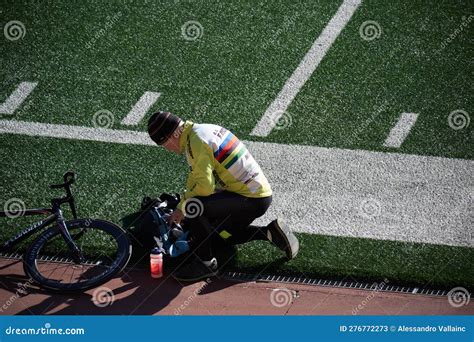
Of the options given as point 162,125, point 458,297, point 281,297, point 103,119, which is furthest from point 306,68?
point 458,297

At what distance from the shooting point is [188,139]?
831 cm

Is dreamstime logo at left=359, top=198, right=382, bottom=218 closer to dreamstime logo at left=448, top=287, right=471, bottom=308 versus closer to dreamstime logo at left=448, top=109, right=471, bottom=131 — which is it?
dreamstime logo at left=448, top=287, right=471, bottom=308

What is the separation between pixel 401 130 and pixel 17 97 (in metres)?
5.41

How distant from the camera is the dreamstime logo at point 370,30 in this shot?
12.2 metres

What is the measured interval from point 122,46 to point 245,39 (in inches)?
74.4

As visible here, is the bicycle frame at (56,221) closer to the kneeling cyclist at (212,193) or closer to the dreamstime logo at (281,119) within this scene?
the kneeling cyclist at (212,193)

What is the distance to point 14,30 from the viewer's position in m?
12.2

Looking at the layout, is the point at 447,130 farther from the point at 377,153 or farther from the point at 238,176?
the point at 238,176

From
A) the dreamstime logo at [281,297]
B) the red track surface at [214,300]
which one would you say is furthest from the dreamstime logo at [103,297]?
the dreamstime logo at [281,297]

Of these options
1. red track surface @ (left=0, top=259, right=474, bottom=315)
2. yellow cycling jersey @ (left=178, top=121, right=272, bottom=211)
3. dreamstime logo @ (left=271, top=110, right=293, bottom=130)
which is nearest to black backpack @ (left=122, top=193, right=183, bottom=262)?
red track surface @ (left=0, top=259, right=474, bottom=315)

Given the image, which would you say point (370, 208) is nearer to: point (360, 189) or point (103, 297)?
point (360, 189)

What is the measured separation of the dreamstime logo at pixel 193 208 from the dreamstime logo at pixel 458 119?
4.21 m

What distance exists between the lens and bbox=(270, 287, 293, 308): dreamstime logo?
825 cm

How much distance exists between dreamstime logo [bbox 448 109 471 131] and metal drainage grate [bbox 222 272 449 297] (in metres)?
3.11
